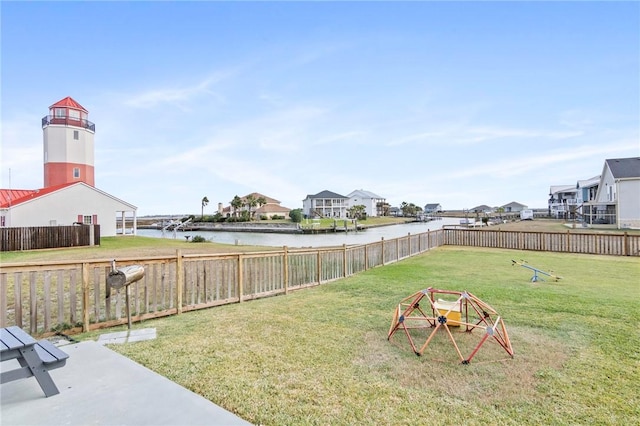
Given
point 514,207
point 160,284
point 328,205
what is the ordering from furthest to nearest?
point 514,207
point 328,205
point 160,284

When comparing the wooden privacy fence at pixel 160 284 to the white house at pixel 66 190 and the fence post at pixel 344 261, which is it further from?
the white house at pixel 66 190

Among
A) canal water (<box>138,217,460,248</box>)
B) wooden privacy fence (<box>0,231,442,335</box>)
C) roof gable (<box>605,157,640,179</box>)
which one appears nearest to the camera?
wooden privacy fence (<box>0,231,442,335</box>)

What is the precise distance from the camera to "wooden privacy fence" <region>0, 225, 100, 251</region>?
16.4m

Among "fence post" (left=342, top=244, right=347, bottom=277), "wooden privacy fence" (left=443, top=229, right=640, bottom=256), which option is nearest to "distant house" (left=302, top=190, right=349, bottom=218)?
"wooden privacy fence" (left=443, top=229, right=640, bottom=256)

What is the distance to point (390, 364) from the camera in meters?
3.71

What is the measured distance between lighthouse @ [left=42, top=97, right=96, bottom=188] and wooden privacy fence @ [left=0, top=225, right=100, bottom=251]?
10.5 metres

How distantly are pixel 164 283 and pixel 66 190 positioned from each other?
23.8 metres

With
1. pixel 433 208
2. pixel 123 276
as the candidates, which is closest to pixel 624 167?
pixel 123 276

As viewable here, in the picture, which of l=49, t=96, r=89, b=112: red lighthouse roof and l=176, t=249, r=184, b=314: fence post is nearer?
l=176, t=249, r=184, b=314: fence post

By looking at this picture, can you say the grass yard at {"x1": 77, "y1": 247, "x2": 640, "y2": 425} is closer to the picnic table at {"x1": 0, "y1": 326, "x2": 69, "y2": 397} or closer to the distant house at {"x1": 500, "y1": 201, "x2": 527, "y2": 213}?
the picnic table at {"x1": 0, "y1": 326, "x2": 69, "y2": 397}

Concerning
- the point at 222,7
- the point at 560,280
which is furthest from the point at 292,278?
the point at 222,7

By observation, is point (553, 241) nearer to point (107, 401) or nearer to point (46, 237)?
point (107, 401)

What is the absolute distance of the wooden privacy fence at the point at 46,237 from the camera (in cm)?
1642

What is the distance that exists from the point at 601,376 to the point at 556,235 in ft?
50.5
